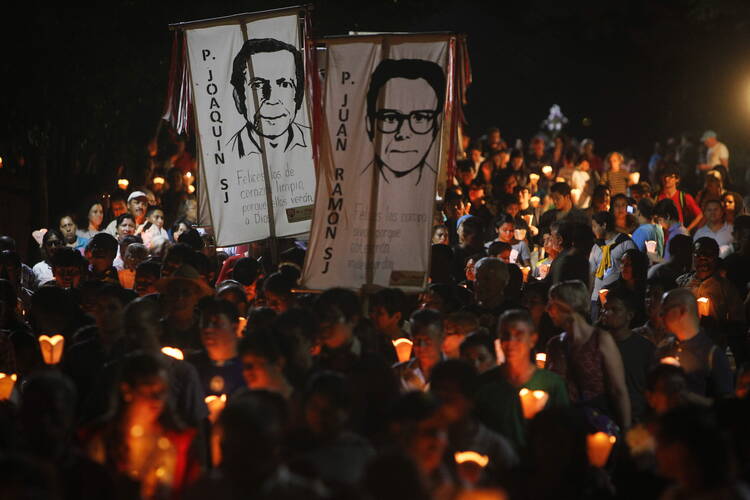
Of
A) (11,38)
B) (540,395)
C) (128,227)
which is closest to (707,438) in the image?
(540,395)

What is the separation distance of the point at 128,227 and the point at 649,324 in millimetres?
7419

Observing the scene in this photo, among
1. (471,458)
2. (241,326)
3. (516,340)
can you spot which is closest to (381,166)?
(241,326)

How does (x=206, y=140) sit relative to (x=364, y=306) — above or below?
above

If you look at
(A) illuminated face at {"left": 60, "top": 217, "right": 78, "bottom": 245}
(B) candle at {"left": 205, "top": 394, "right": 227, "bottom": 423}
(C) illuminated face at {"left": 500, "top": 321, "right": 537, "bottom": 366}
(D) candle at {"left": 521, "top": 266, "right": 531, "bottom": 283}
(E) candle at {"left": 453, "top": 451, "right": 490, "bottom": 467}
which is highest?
(C) illuminated face at {"left": 500, "top": 321, "right": 537, "bottom": 366}

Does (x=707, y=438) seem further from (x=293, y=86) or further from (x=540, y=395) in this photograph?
(x=293, y=86)

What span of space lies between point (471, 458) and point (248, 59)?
631cm

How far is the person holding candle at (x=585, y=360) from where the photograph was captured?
25.1ft

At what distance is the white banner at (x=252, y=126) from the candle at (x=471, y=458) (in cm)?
577

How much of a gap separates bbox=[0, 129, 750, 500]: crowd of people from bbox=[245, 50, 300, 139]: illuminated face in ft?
4.56

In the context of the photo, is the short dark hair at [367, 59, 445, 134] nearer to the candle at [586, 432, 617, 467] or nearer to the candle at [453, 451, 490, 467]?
the candle at [586, 432, 617, 467]

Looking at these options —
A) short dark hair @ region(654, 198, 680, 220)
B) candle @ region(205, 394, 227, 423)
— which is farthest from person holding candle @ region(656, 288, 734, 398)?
short dark hair @ region(654, 198, 680, 220)

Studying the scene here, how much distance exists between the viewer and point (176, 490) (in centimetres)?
551

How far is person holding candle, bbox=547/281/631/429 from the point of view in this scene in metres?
7.64

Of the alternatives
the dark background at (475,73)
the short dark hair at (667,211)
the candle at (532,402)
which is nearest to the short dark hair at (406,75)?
the candle at (532,402)
